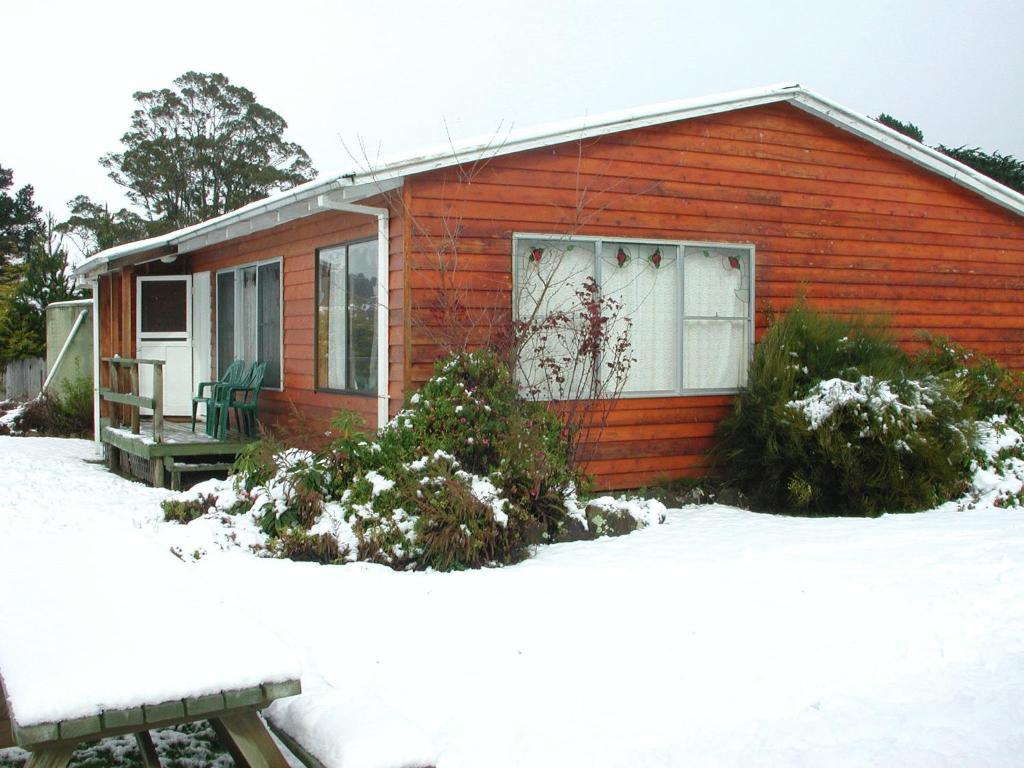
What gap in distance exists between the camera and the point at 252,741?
3189 millimetres

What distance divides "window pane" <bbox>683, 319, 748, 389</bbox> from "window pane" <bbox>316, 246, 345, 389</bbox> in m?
3.02

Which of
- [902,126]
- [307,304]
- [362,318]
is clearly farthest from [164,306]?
[902,126]

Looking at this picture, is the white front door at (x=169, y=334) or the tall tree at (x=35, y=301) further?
the tall tree at (x=35, y=301)

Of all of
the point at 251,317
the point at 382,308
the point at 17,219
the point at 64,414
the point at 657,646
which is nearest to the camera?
the point at 657,646

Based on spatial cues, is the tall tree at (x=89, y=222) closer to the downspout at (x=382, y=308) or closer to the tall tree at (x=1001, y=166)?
the tall tree at (x=1001, y=166)

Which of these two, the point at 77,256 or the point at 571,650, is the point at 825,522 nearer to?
the point at 571,650

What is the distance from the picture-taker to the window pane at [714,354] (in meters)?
9.34

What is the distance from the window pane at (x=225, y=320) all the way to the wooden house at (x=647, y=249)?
43 centimetres

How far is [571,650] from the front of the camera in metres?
4.97

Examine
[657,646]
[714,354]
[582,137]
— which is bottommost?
[657,646]

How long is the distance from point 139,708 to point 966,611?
13.8 ft

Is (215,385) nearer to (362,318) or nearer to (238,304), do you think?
(238,304)

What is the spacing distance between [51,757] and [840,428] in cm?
667

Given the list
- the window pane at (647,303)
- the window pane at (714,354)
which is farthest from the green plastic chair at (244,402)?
the window pane at (714,354)
